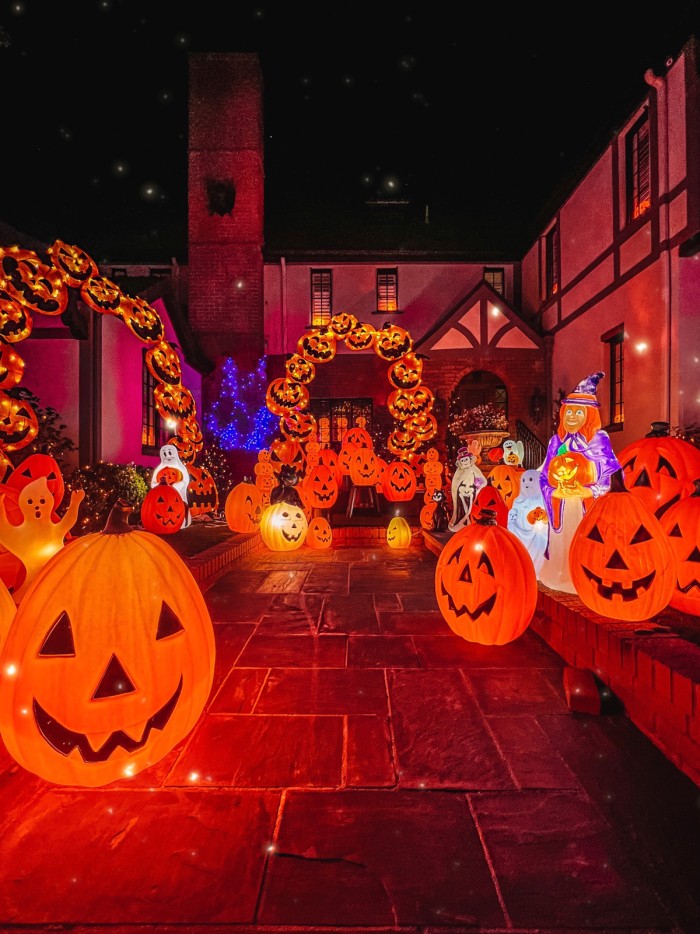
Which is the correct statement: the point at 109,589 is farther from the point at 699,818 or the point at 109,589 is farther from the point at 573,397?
the point at 573,397

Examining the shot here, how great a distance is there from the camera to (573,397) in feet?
12.7

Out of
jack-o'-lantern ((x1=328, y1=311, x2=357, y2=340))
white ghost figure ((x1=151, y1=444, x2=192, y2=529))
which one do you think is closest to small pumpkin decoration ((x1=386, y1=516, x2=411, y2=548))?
white ghost figure ((x1=151, y1=444, x2=192, y2=529))

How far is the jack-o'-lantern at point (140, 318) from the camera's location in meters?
6.77

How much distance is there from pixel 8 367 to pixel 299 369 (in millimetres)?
5982

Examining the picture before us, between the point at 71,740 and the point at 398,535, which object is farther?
the point at 398,535

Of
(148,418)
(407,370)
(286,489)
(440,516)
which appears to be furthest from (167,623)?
(148,418)

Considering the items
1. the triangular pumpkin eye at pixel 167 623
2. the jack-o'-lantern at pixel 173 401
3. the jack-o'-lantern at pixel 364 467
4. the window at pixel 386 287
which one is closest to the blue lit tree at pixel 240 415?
the window at pixel 386 287

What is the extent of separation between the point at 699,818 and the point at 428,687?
1.39 m

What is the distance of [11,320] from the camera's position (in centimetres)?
534

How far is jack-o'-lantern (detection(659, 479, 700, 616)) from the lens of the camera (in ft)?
11.0

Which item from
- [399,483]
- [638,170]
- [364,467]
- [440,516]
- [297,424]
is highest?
[638,170]

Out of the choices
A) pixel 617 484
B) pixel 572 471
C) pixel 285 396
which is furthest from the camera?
pixel 285 396

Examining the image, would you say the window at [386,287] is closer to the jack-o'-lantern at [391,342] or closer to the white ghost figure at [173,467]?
the jack-o'-lantern at [391,342]

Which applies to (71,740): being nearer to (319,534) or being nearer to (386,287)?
(319,534)
